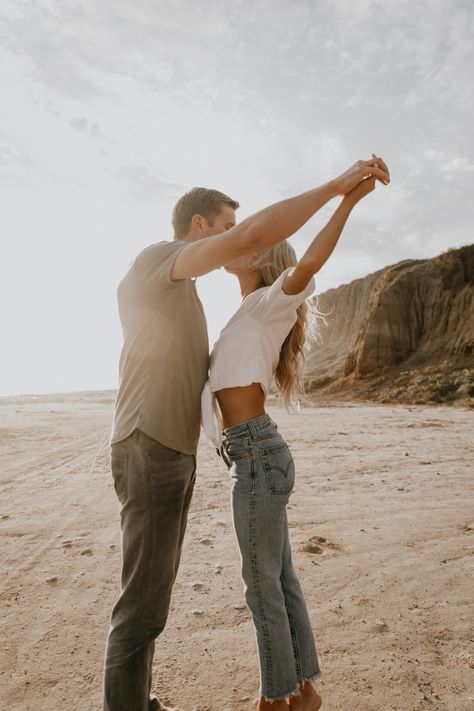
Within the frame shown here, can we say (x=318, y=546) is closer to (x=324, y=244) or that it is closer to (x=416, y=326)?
(x=324, y=244)

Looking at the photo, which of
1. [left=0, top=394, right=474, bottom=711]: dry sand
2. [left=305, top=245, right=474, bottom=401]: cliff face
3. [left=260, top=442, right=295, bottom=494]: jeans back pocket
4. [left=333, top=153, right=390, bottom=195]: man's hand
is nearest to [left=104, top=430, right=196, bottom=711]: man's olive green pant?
[left=260, top=442, right=295, bottom=494]: jeans back pocket

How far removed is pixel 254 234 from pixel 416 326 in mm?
33525

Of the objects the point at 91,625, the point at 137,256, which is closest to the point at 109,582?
the point at 91,625

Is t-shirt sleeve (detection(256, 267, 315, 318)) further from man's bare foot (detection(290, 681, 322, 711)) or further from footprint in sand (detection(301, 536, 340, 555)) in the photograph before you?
footprint in sand (detection(301, 536, 340, 555))

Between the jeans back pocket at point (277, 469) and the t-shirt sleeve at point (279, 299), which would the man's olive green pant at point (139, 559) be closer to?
the jeans back pocket at point (277, 469)

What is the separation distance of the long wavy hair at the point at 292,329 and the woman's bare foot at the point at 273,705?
1400mm

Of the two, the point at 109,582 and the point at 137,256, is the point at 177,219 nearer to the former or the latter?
the point at 137,256

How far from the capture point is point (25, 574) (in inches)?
150

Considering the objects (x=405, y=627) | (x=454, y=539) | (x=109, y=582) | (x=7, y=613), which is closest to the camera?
(x=405, y=627)

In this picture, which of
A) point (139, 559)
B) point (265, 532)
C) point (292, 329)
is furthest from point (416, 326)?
point (139, 559)

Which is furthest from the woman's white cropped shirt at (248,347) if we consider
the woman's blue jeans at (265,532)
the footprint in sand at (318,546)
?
the footprint in sand at (318,546)

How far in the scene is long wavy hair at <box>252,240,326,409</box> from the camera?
233 cm

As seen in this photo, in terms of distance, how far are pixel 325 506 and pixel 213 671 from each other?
3.06 meters

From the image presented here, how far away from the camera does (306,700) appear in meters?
2.21
